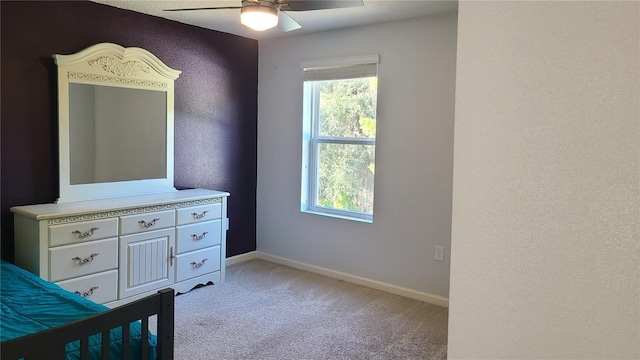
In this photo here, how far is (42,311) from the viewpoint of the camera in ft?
6.84

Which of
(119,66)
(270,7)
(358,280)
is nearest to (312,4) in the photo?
(270,7)

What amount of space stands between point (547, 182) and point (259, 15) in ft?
5.73

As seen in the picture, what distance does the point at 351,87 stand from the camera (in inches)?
162

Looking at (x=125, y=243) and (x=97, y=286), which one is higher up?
(x=125, y=243)

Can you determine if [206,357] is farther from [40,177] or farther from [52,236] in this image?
[40,177]

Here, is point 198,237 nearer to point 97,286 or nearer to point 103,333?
point 97,286

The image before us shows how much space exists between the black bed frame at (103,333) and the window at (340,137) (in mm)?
2617

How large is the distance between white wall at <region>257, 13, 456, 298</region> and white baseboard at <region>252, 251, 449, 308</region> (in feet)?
0.11

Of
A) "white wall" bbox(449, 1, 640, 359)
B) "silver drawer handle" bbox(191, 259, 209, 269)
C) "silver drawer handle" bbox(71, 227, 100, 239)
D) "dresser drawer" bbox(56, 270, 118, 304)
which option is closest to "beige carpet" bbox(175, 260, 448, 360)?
"silver drawer handle" bbox(191, 259, 209, 269)

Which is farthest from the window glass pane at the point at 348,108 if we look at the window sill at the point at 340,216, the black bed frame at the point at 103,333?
the black bed frame at the point at 103,333

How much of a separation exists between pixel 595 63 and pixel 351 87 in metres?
3.18

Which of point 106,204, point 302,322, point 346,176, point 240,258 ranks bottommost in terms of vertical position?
point 302,322

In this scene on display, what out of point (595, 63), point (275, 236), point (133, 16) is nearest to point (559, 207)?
point (595, 63)

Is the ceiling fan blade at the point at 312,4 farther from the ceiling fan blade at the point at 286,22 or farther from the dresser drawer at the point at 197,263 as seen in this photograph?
the dresser drawer at the point at 197,263
